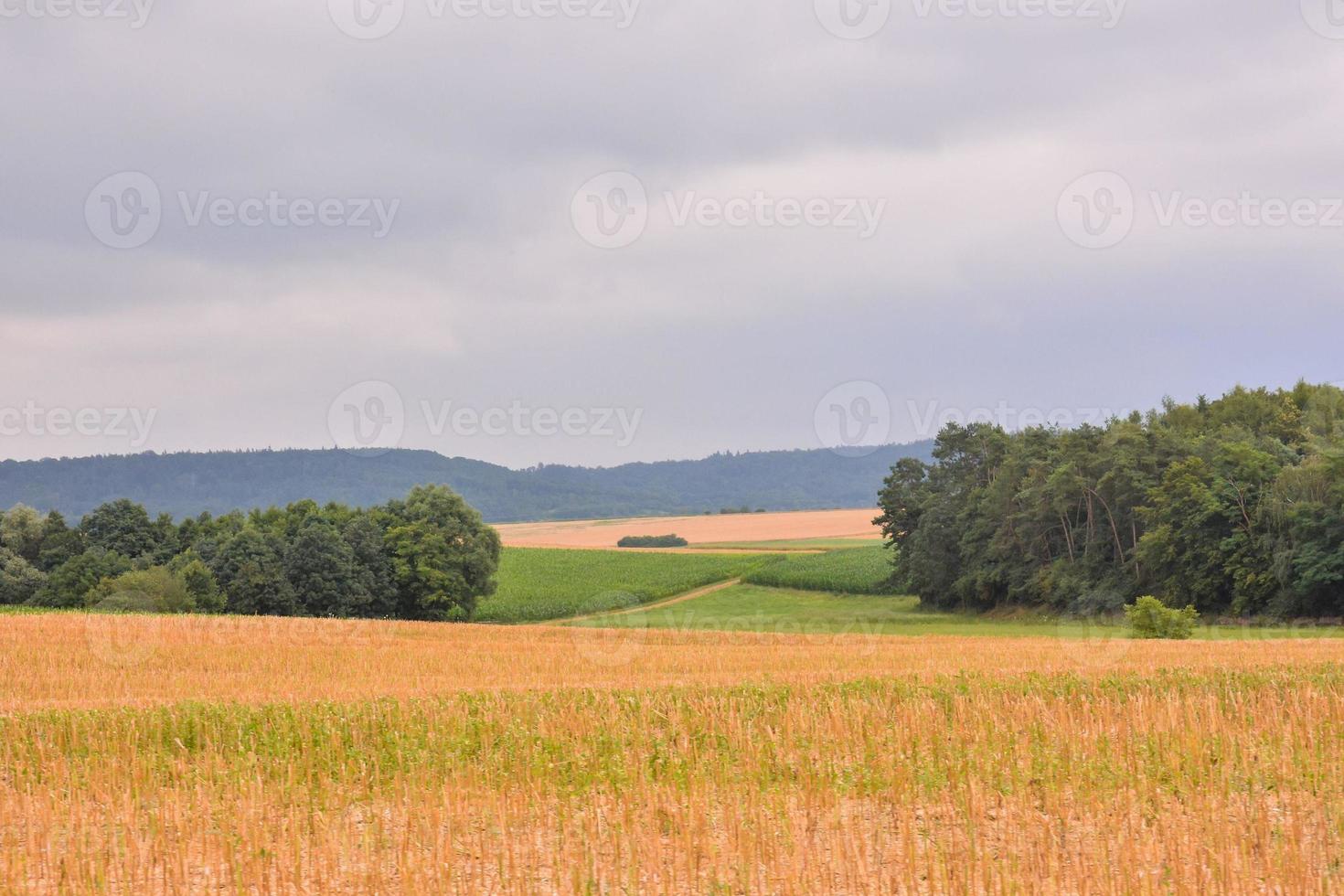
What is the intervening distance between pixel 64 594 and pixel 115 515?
7.38 m

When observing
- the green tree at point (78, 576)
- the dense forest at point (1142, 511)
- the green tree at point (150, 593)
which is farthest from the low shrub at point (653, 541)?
the green tree at point (150, 593)

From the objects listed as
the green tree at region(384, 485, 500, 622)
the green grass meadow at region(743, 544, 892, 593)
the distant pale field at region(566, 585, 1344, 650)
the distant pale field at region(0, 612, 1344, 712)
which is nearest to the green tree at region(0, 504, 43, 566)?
the green tree at region(384, 485, 500, 622)

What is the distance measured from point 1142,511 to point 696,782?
63231 millimetres

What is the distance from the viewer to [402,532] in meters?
81.3

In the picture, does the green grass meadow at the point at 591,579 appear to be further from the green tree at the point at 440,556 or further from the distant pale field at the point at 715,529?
the distant pale field at the point at 715,529

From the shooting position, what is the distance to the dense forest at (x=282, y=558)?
7550 cm

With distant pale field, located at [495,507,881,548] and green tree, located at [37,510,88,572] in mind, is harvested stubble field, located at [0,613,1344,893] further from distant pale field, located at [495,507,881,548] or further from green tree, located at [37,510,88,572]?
distant pale field, located at [495,507,881,548]

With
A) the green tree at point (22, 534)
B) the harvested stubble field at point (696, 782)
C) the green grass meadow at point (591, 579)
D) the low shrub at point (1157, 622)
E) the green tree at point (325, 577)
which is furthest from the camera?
the green grass meadow at point (591, 579)

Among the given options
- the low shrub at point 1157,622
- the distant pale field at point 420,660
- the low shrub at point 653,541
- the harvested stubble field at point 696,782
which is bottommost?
the low shrub at point 653,541

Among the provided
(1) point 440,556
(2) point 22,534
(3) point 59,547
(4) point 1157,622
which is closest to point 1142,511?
(4) point 1157,622

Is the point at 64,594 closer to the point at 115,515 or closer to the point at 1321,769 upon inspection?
the point at 115,515

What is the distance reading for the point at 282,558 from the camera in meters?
78.4

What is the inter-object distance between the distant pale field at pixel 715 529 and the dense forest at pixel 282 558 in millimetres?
61705

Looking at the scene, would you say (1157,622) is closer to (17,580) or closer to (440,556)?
(440,556)
